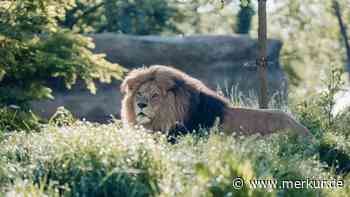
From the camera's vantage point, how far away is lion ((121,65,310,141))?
9.41 metres

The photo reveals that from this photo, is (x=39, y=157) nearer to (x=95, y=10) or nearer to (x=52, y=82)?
(x=52, y=82)

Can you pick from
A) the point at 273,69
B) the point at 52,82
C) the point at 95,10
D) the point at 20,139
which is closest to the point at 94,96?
the point at 52,82

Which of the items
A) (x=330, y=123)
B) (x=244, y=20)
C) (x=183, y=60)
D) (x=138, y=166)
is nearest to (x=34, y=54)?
(x=330, y=123)

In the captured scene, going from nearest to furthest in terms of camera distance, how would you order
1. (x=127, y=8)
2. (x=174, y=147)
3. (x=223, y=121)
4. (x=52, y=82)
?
1. (x=174, y=147)
2. (x=223, y=121)
3. (x=52, y=82)
4. (x=127, y=8)

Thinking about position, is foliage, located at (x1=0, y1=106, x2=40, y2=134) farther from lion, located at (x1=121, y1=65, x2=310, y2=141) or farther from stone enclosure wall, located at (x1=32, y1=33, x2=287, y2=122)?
stone enclosure wall, located at (x1=32, y1=33, x2=287, y2=122)

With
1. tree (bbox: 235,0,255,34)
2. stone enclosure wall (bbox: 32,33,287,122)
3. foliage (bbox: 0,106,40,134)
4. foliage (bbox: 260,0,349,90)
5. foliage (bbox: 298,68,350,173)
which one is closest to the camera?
foliage (bbox: 298,68,350,173)

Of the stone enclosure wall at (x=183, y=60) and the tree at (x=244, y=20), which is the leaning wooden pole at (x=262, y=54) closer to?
the stone enclosure wall at (x=183, y=60)

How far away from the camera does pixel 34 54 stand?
1134 cm

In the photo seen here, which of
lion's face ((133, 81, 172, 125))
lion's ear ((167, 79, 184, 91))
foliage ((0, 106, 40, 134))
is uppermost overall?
lion's ear ((167, 79, 184, 91))

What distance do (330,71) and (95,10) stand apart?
12.4 meters

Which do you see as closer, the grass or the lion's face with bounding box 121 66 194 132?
the grass

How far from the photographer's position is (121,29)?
22.0 meters

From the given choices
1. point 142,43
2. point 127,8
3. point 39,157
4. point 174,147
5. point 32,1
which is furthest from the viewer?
point 127,8

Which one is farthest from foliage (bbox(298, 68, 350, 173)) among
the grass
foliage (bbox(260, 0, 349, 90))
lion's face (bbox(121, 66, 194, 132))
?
foliage (bbox(260, 0, 349, 90))
